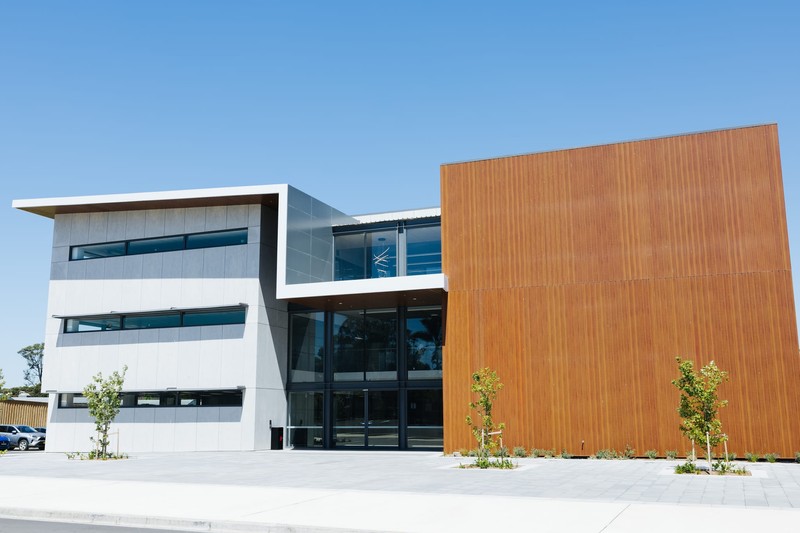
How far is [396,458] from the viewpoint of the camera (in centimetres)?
2202

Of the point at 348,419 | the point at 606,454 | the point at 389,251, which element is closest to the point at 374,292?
the point at 389,251

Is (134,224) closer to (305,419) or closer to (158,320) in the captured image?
(158,320)

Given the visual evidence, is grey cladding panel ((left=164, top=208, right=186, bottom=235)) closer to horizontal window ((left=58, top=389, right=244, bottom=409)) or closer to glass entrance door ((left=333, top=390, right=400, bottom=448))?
horizontal window ((left=58, top=389, right=244, bottom=409))

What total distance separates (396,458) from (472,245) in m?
7.57

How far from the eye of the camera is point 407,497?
40.1 ft

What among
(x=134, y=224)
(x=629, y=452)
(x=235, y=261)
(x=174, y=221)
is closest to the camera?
(x=629, y=452)

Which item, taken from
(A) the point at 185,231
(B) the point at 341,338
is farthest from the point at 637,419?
(A) the point at 185,231

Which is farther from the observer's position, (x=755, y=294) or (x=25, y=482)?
(x=755, y=294)

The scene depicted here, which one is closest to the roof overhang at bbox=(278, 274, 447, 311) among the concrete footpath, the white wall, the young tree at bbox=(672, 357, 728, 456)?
the white wall

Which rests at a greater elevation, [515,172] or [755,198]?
Answer: [515,172]

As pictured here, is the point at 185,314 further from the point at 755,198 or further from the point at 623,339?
the point at 755,198

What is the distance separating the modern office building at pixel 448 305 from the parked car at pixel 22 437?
4.36 metres

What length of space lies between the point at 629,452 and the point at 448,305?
24.2 ft

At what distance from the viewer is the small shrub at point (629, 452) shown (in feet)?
67.9
